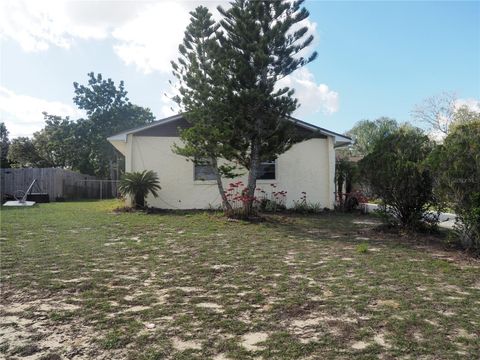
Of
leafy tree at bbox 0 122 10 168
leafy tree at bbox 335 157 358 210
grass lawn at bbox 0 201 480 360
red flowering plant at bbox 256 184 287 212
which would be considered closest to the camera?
grass lawn at bbox 0 201 480 360

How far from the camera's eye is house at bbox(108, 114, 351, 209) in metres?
13.8

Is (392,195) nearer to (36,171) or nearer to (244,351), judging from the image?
(244,351)

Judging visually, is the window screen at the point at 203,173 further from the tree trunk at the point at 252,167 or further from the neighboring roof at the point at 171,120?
the tree trunk at the point at 252,167

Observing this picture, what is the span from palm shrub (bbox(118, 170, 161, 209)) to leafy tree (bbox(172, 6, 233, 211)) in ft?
6.81

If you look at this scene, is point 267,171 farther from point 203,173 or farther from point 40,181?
point 40,181

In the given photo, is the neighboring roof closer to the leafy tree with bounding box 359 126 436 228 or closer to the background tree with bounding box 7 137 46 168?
the leafy tree with bounding box 359 126 436 228

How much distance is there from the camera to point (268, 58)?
9.93 meters

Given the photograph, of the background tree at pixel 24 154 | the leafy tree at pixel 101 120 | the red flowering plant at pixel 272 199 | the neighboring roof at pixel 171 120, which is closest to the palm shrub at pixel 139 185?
the neighboring roof at pixel 171 120

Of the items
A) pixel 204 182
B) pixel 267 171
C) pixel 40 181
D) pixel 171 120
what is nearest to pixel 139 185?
pixel 204 182

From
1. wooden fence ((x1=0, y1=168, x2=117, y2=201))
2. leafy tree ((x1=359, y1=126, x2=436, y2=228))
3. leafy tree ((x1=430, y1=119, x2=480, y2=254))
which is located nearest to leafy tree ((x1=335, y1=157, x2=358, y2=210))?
leafy tree ((x1=359, y1=126, x2=436, y2=228))

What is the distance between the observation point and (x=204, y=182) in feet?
45.7

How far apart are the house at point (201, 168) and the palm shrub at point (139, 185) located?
650 mm

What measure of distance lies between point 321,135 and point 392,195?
6.72 m

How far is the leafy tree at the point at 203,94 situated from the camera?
404 inches
